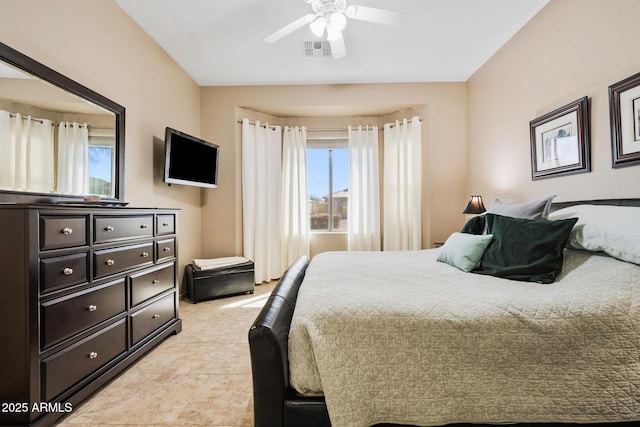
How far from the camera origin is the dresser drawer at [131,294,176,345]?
5.97ft

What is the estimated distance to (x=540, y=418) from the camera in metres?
0.93

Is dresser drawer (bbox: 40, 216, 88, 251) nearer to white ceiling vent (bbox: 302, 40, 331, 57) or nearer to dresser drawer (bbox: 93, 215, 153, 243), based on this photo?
dresser drawer (bbox: 93, 215, 153, 243)

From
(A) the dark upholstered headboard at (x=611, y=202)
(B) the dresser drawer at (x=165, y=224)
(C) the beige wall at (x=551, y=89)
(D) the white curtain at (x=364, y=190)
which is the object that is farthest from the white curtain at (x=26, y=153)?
(C) the beige wall at (x=551, y=89)

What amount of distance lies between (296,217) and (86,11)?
2.91 metres

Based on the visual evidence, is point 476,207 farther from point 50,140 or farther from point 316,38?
point 50,140

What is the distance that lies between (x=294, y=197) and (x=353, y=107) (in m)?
1.51

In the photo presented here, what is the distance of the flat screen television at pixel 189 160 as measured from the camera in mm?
2777

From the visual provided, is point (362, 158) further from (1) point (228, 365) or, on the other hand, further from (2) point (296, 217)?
(1) point (228, 365)

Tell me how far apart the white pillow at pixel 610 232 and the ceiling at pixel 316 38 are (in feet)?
6.47

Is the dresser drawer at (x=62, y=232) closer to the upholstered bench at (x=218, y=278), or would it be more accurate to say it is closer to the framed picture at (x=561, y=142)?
the upholstered bench at (x=218, y=278)

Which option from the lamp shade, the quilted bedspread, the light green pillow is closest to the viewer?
the quilted bedspread

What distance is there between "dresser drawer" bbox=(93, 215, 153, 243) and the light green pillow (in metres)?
2.12

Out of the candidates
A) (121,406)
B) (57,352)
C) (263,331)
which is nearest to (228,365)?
(121,406)

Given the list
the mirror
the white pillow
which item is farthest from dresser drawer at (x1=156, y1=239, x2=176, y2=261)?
the white pillow
